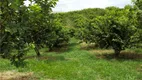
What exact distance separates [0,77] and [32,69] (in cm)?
187

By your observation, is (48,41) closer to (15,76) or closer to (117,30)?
(117,30)

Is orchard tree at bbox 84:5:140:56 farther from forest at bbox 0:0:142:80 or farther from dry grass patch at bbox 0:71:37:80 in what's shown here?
dry grass patch at bbox 0:71:37:80

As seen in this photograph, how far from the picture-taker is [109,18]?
14.8 meters

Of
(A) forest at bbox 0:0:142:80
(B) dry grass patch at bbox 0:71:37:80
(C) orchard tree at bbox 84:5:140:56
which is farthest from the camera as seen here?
(C) orchard tree at bbox 84:5:140:56

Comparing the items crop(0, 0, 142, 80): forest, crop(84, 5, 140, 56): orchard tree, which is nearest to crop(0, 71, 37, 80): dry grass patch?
crop(0, 0, 142, 80): forest

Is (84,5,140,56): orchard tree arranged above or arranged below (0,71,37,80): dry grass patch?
above

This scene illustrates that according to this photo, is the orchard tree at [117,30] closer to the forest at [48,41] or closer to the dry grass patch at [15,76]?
the forest at [48,41]

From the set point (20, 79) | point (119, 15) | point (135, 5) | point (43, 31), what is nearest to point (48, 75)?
point (20, 79)

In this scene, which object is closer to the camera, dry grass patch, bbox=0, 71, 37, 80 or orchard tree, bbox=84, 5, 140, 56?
dry grass patch, bbox=0, 71, 37, 80

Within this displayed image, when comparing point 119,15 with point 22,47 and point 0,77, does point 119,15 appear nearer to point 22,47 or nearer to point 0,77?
point 0,77

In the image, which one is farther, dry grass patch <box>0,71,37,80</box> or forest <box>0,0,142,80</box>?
dry grass patch <box>0,71,37,80</box>

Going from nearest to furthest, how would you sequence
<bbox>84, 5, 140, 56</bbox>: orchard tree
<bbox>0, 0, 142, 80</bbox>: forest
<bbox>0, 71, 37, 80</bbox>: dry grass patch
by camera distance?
<bbox>0, 0, 142, 80</bbox>: forest → <bbox>0, 71, 37, 80</bbox>: dry grass patch → <bbox>84, 5, 140, 56</bbox>: orchard tree

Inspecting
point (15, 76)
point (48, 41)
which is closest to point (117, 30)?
point (48, 41)

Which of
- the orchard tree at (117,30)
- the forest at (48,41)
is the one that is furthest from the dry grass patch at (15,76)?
the orchard tree at (117,30)
